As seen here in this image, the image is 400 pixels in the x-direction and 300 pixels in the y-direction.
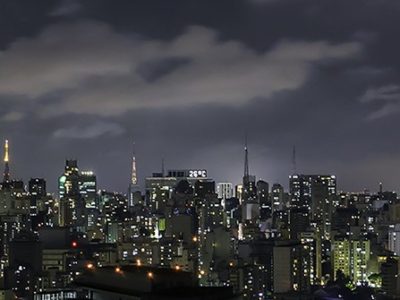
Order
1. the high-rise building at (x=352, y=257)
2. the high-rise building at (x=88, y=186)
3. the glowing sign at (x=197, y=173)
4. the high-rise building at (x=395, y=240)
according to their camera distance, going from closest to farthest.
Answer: the high-rise building at (x=352, y=257), the high-rise building at (x=395, y=240), the high-rise building at (x=88, y=186), the glowing sign at (x=197, y=173)

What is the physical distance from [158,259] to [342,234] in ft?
20.5

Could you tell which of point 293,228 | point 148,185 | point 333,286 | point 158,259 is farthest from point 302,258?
point 148,185

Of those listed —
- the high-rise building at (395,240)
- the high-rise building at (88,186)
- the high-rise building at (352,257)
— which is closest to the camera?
the high-rise building at (352,257)

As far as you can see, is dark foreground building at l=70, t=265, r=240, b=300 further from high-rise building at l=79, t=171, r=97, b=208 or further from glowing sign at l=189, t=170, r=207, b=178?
glowing sign at l=189, t=170, r=207, b=178

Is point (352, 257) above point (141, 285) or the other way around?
the other way around

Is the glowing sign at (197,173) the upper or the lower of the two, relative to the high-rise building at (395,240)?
upper

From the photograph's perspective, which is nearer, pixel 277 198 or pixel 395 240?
pixel 395 240

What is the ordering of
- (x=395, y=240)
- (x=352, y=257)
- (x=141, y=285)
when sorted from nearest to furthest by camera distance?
(x=141, y=285) < (x=352, y=257) < (x=395, y=240)

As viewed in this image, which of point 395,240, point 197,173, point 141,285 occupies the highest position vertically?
point 197,173

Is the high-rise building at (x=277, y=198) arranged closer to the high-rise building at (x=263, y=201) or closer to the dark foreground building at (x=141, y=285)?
the high-rise building at (x=263, y=201)

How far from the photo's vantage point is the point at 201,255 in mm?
18828

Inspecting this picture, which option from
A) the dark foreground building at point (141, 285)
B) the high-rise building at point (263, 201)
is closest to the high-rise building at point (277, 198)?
the high-rise building at point (263, 201)

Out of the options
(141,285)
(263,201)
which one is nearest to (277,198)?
(263,201)

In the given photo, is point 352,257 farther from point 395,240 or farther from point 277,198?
point 277,198
